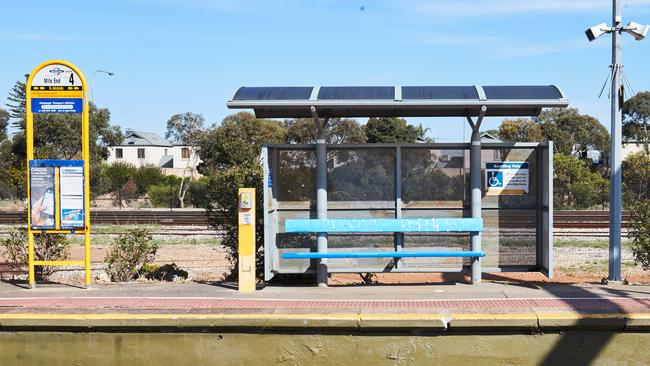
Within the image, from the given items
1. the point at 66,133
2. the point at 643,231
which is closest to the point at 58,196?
the point at 643,231

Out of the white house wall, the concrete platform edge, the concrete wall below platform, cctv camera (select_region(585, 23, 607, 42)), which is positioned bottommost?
the concrete wall below platform

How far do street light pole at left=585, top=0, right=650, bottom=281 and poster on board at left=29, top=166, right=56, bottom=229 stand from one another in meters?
8.48

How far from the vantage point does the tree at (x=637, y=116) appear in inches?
3113

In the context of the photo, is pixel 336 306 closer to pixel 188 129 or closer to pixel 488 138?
pixel 488 138

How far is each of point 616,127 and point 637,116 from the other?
7657 centimetres

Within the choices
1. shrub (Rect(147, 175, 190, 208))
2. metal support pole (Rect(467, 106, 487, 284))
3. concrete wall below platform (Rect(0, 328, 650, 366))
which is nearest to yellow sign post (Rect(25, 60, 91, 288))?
concrete wall below platform (Rect(0, 328, 650, 366))

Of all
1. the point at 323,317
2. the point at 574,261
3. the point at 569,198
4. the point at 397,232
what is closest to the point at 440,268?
the point at 397,232

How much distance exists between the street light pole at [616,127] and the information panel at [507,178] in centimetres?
138

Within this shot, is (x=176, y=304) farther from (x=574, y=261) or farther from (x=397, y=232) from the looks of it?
(x=574, y=261)

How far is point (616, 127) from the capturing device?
11.2 m

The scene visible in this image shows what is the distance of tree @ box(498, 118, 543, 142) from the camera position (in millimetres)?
64062

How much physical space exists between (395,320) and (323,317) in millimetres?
807

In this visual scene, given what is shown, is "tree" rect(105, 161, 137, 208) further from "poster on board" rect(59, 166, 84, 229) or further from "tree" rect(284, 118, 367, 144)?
"poster on board" rect(59, 166, 84, 229)

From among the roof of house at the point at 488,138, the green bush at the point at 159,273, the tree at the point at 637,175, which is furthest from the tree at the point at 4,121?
the green bush at the point at 159,273
